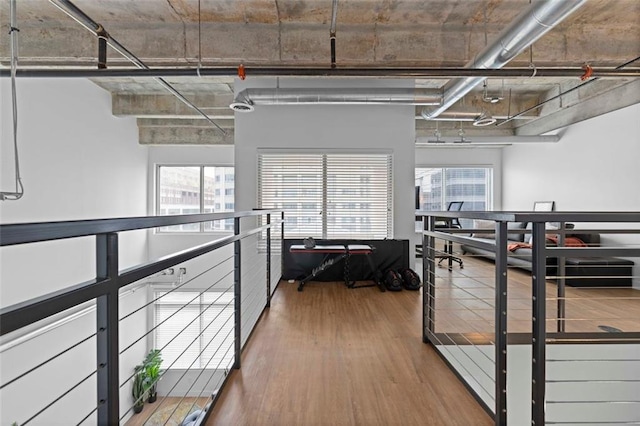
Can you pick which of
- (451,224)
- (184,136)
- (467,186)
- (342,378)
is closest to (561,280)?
(342,378)

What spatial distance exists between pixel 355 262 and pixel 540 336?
3697 millimetres

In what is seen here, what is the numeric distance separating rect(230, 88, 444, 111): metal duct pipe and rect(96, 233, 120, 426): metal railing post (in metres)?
4.01

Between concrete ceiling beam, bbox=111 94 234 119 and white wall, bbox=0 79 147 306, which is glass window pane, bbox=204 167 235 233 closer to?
white wall, bbox=0 79 147 306

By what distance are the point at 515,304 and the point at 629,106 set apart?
4.07m

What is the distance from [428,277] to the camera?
2.65m

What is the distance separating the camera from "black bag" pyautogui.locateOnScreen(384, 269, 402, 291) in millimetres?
4504

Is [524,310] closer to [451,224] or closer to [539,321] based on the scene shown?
[539,321]

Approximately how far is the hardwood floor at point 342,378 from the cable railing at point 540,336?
17 cm

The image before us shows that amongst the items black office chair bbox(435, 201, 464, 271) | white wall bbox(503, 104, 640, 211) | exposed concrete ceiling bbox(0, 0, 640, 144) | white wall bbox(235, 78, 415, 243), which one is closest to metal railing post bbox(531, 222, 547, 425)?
exposed concrete ceiling bbox(0, 0, 640, 144)

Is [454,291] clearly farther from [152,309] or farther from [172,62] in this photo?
[152,309]

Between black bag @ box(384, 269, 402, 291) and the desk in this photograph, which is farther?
the desk

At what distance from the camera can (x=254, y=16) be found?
3.72 metres

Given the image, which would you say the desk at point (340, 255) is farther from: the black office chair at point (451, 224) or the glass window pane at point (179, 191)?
the glass window pane at point (179, 191)

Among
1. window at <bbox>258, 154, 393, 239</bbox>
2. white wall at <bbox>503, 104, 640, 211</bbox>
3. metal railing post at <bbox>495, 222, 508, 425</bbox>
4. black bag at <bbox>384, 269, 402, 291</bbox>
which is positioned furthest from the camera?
window at <bbox>258, 154, 393, 239</bbox>
